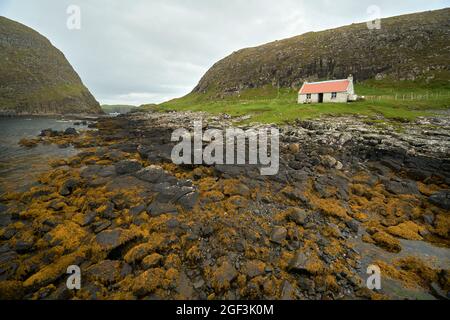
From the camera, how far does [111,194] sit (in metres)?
14.4

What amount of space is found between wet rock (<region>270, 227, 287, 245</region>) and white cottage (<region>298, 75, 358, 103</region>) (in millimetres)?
50832

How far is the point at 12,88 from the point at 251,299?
150m

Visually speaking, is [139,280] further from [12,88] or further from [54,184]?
[12,88]

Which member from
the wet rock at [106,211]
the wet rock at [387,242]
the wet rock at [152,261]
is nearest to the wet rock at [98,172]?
the wet rock at [106,211]

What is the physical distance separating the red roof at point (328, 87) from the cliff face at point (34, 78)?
404 ft

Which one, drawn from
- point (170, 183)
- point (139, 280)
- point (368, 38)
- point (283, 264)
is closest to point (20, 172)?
point (170, 183)

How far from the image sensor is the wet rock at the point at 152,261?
8883 mm

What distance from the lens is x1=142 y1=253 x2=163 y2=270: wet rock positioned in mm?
8883

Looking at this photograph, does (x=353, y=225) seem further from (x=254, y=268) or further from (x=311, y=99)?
(x=311, y=99)

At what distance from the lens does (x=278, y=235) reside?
35.4ft

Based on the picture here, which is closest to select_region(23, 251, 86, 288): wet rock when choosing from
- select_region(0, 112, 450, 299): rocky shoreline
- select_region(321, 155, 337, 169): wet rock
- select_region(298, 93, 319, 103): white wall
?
select_region(0, 112, 450, 299): rocky shoreline

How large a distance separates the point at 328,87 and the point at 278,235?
53899mm

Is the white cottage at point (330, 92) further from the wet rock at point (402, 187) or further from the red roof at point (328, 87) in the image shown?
the wet rock at point (402, 187)

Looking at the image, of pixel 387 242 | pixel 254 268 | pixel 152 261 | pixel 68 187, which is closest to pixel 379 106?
pixel 387 242
